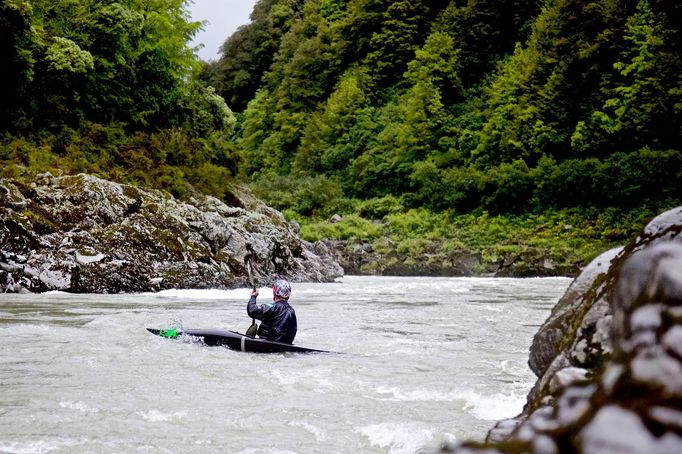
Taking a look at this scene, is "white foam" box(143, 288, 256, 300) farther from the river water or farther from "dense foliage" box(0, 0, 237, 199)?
"dense foliage" box(0, 0, 237, 199)

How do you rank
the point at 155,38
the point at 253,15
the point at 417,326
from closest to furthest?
the point at 417,326
the point at 155,38
the point at 253,15

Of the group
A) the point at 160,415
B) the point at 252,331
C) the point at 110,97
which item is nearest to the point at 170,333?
the point at 252,331

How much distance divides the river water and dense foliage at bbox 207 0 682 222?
21.4 metres

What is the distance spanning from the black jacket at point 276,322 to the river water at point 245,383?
51 cm

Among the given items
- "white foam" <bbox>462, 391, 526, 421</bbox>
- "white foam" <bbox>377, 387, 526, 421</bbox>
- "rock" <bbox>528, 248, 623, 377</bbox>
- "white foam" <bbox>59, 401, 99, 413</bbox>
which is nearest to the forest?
"white foam" <bbox>59, 401, 99, 413</bbox>

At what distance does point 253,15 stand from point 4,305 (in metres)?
68.5

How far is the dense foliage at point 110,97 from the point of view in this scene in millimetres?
20250

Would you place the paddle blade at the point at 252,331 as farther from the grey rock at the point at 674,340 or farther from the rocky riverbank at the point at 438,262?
the rocky riverbank at the point at 438,262

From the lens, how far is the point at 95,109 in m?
24.2

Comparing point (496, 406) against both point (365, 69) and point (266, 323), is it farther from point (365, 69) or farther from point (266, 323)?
point (365, 69)

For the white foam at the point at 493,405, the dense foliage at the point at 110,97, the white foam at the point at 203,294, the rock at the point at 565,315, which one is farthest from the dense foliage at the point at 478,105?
the rock at the point at 565,315

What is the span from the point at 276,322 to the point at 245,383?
7.21 ft

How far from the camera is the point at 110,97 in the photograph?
24.9m

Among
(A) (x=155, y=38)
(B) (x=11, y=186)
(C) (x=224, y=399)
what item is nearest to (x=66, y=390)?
(C) (x=224, y=399)
